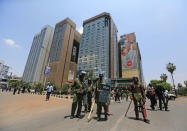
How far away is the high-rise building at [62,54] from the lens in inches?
3479

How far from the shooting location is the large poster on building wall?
91.5 meters

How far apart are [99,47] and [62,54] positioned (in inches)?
1567

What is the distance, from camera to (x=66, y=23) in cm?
10038

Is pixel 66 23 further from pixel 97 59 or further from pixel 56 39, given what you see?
pixel 97 59

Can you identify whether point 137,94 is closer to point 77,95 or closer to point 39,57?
point 77,95

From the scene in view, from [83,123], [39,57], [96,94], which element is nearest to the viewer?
[83,123]

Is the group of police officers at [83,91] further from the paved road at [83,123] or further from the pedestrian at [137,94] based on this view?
the pedestrian at [137,94]

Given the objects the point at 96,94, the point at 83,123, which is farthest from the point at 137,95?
the point at 83,123

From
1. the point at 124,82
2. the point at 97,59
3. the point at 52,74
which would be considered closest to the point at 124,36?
the point at 97,59

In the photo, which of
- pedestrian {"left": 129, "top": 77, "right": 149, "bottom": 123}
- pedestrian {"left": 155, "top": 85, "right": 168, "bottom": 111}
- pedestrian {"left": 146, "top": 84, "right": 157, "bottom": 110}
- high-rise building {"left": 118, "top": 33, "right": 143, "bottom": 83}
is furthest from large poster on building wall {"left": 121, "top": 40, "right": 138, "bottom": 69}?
pedestrian {"left": 129, "top": 77, "right": 149, "bottom": 123}

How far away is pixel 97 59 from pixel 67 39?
45041 millimetres

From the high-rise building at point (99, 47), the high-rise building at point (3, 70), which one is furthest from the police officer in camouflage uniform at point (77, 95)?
the high-rise building at point (3, 70)

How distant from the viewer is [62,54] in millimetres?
93750

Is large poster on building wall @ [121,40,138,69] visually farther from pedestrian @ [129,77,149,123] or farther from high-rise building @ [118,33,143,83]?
pedestrian @ [129,77,149,123]
